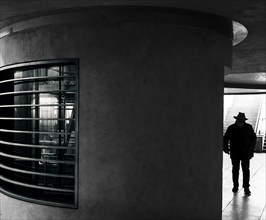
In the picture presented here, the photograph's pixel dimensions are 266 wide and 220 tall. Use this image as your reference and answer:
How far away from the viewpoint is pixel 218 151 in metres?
5.61

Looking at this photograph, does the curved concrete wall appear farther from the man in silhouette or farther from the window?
the man in silhouette

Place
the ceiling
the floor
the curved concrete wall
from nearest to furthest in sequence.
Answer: the ceiling
the curved concrete wall
the floor

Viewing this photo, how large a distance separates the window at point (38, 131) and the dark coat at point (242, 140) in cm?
409

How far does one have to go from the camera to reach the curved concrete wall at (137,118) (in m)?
4.99

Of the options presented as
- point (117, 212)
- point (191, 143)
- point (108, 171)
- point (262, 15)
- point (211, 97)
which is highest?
point (262, 15)

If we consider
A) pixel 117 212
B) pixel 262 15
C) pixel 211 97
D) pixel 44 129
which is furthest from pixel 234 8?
pixel 44 129

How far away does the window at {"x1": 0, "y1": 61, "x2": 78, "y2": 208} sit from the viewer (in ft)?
17.8

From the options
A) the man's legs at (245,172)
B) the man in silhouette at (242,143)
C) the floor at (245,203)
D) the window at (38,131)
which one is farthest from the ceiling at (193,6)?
the man's legs at (245,172)

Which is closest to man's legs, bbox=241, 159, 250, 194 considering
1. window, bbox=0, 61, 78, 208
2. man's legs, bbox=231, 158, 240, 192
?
man's legs, bbox=231, 158, 240, 192

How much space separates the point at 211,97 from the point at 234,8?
136 centimetres

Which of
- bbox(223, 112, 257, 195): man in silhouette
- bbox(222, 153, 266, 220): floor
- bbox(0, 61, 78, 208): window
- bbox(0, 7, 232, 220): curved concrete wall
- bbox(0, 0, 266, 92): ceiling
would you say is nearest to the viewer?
bbox(0, 0, 266, 92): ceiling

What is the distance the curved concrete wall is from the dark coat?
3.31m

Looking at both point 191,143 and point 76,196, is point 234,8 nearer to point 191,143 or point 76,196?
point 191,143

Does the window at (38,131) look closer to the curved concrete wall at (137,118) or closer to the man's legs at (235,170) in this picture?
the curved concrete wall at (137,118)
